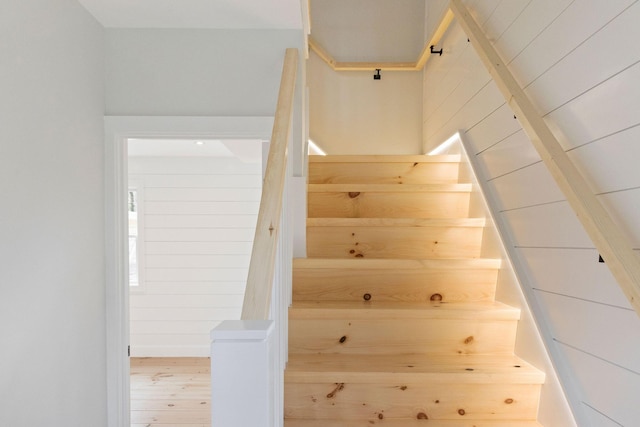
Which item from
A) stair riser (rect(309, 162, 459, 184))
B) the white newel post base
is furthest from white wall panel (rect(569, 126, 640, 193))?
stair riser (rect(309, 162, 459, 184))

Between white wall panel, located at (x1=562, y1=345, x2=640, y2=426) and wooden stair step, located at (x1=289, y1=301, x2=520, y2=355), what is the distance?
13.3 inches

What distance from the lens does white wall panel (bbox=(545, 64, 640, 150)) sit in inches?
43.1

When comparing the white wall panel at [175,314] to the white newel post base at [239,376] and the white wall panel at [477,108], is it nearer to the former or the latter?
the white wall panel at [477,108]

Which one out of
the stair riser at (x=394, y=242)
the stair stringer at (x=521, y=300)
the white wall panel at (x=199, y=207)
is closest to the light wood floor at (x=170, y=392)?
the white wall panel at (x=199, y=207)

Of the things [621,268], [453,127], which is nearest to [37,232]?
[621,268]

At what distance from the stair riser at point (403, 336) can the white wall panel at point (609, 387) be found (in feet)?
1.09

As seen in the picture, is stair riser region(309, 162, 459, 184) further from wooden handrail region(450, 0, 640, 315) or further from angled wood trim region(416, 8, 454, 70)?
wooden handrail region(450, 0, 640, 315)

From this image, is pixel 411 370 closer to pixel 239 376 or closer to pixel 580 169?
pixel 580 169

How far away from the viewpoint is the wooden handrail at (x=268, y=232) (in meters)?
0.84

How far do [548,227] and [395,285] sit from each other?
2.20 feet

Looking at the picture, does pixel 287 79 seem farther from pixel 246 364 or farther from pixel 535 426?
pixel 535 426

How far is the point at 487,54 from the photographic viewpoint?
1.75 meters

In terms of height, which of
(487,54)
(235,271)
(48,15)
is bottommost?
(235,271)

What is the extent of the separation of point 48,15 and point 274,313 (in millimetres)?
1471
